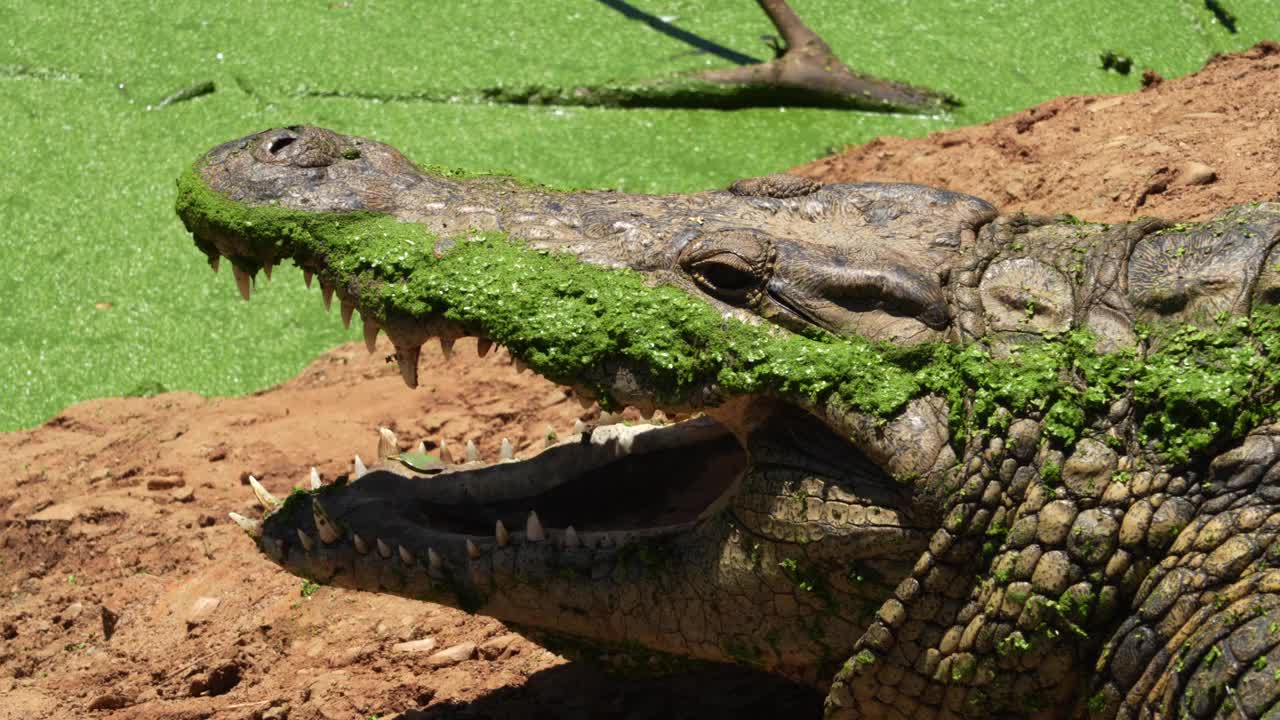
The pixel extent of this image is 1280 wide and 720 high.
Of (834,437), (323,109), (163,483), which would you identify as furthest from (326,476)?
(323,109)

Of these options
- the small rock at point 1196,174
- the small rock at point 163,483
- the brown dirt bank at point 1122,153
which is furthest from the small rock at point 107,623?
the small rock at point 1196,174

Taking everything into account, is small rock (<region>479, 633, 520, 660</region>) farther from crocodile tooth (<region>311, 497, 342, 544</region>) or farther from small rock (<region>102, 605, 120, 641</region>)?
small rock (<region>102, 605, 120, 641</region>)

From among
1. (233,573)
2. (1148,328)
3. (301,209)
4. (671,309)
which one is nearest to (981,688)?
(1148,328)

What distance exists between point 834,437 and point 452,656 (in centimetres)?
156

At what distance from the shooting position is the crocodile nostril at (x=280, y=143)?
3910 millimetres

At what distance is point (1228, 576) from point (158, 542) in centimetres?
373

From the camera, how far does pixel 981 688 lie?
10.3 ft

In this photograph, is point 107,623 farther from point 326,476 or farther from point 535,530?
point 535,530

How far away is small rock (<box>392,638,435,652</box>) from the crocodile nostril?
5.11 ft

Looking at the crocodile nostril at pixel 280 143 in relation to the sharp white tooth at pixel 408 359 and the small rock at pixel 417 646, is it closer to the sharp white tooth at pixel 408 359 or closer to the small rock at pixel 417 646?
the sharp white tooth at pixel 408 359

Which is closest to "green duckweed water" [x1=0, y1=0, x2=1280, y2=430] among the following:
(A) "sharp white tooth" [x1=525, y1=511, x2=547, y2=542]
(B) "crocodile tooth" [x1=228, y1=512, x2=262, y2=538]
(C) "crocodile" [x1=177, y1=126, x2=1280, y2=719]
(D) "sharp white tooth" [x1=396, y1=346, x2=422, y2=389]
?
(B) "crocodile tooth" [x1=228, y1=512, x2=262, y2=538]

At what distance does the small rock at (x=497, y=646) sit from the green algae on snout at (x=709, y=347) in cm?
118

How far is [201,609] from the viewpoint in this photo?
4.71m

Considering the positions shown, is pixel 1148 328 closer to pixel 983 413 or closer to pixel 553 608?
pixel 983 413
